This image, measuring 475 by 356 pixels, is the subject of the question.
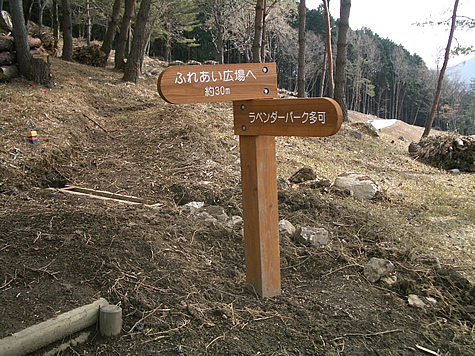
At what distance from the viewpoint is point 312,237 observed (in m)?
4.27

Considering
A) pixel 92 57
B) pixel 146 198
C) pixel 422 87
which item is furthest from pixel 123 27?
pixel 422 87

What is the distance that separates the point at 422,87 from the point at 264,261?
5324 centimetres

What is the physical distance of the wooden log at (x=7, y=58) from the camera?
28.4 feet

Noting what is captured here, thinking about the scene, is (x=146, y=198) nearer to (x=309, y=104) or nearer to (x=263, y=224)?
(x=263, y=224)

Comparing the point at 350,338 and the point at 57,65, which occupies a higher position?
the point at 57,65

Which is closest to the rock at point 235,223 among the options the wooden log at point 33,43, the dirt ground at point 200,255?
the dirt ground at point 200,255

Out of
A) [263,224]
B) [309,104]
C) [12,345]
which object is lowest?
[12,345]

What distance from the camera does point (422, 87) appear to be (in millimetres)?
50781

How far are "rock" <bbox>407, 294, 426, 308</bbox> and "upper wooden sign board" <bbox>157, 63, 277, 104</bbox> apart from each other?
1.91 m

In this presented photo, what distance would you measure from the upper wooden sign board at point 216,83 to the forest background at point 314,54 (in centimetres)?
2500

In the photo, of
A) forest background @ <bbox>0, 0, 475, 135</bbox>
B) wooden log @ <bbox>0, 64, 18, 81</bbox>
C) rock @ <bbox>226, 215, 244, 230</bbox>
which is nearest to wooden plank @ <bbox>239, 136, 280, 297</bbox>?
rock @ <bbox>226, 215, 244, 230</bbox>

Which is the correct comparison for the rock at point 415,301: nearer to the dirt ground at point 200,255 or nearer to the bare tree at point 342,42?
the dirt ground at point 200,255

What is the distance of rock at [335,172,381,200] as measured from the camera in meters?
6.36

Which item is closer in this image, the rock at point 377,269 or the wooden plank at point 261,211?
the wooden plank at point 261,211
